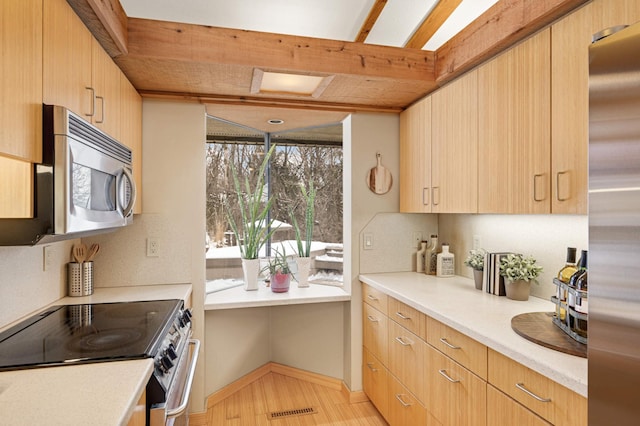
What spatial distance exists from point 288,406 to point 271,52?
2330 mm

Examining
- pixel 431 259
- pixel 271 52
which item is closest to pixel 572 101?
pixel 271 52

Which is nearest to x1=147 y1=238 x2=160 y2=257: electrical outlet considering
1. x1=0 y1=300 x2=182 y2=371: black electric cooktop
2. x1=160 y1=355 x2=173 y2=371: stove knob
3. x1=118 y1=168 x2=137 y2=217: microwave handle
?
x1=0 y1=300 x2=182 y2=371: black electric cooktop

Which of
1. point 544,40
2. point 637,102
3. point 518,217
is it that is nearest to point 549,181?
point 544,40

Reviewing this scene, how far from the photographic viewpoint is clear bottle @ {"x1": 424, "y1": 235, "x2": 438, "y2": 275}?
270 centimetres

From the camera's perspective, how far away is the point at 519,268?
75.0 inches

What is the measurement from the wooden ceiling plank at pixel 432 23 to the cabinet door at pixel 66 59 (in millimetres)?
1667

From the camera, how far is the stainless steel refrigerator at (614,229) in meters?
0.68

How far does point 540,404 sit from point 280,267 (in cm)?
194

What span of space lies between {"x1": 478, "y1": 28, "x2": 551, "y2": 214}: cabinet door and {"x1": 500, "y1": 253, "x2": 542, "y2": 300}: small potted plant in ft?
1.12

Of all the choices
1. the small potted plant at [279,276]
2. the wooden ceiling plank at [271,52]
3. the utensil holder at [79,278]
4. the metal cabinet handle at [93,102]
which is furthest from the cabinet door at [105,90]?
the small potted plant at [279,276]

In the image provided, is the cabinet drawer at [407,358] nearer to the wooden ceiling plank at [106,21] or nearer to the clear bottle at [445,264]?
the clear bottle at [445,264]

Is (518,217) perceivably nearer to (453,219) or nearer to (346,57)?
(453,219)

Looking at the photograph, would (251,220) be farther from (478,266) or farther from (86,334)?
(478,266)

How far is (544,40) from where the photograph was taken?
1.52 meters
